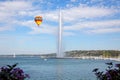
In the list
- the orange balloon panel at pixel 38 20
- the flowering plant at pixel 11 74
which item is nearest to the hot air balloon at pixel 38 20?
the orange balloon panel at pixel 38 20

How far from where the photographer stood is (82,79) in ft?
169

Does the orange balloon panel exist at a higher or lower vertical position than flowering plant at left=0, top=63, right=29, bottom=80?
higher

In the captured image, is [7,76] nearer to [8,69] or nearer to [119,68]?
[8,69]

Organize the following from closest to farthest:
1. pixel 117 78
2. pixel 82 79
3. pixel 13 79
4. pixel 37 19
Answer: pixel 13 79 → pixel 117 78 → pixel 37 19 → pixel 82 79

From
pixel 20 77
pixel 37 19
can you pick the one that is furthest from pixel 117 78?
pixel 37 19

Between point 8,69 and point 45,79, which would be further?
point 45,79

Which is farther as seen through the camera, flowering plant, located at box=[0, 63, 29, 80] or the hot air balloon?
the hot air balloon

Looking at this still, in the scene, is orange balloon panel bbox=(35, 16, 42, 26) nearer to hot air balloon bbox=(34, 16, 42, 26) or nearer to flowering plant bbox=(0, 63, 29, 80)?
hot air balloon bbox=(34, 16, 42, 26)

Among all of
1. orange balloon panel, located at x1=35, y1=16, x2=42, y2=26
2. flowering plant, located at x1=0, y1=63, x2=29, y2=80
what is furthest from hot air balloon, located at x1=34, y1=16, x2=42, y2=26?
flowering plant, located at x1=0, y1=63, x2=29, y2=80

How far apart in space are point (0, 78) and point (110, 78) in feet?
9.29

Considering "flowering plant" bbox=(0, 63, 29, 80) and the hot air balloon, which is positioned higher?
the hot air balloon

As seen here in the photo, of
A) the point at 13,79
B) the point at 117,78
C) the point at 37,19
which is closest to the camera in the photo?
the point at 13,79

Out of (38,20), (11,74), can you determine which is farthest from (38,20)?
(11,74)

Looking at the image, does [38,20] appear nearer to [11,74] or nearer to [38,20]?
[38,20]
